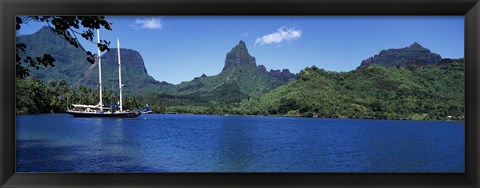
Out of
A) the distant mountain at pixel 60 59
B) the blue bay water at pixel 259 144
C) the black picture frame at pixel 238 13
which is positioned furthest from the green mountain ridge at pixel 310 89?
the black picture frame at pixel 238 13

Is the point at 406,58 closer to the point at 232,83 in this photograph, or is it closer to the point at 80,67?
the point at 232,83

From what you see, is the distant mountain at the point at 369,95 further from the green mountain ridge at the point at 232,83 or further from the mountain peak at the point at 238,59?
the mountain peak at the point at 238,59

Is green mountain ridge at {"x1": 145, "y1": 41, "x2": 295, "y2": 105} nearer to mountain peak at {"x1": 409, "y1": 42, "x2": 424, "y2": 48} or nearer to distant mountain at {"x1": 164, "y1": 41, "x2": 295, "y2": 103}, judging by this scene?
distant mountain at {"x1": 164, "y1": 41, "x2": 295, "y2": 103}

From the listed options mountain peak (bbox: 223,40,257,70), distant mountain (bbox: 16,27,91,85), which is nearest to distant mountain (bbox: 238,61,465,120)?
mountain peak (bbox: 223,40,257,70)

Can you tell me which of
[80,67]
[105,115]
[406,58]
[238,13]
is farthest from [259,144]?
[238,13]

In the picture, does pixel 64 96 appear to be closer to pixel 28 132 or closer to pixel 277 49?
pixel 28 132
